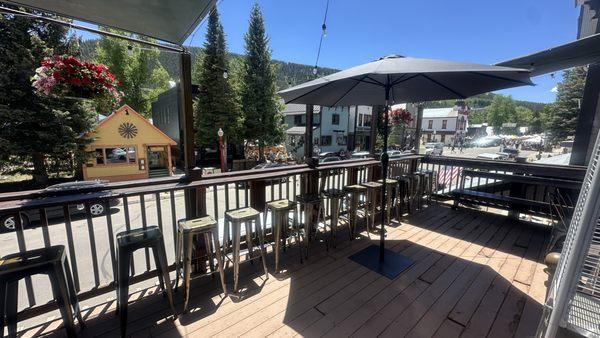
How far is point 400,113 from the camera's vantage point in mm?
14016

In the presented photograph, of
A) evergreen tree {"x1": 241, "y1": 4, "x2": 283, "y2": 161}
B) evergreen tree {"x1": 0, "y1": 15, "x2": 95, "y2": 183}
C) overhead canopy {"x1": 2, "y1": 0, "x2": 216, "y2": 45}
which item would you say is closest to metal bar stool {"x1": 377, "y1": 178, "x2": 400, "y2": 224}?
overhead canopy {"x1": 2, "y1": 0, "x2": 216, "y2": 45}

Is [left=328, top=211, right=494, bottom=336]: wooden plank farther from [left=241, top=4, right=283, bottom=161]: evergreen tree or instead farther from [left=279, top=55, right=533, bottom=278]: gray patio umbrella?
[left=241, top=4, right=283, bottom=161]: evergreen tree

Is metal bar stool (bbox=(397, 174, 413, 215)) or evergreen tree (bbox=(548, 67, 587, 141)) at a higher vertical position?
evergreen tree (bbox=(548, 67, 587, 141))

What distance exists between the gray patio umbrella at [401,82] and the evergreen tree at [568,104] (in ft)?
73.5

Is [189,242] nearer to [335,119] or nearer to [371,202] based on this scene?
[371,202]

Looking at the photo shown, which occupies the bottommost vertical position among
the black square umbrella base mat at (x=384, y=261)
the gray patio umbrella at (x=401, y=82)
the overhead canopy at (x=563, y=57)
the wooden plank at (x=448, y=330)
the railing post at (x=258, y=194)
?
the wooden plank at (x=448, y=330)

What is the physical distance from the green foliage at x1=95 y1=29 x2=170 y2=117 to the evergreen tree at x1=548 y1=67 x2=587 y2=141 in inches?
1251

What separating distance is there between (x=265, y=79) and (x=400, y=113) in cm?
871

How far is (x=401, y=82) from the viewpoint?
9.66 ft

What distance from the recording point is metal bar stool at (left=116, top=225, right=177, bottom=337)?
1.77 meters

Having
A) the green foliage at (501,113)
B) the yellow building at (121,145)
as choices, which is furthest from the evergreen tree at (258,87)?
the green foliage at (501,113)

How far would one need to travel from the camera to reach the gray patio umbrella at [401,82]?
6.47 ft

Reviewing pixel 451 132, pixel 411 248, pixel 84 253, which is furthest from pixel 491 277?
pixel 451 132

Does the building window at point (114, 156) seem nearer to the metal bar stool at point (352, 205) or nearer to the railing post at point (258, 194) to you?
the railing post at point (258, 194)
